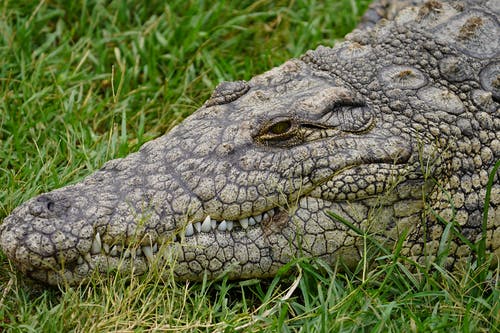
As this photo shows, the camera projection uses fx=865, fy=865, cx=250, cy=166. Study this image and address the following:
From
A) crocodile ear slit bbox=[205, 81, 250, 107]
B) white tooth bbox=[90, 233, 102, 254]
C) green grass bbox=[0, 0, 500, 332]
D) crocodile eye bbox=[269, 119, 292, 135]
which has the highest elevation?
crocodile ear slit bbox=[205, 81, 250, 107]

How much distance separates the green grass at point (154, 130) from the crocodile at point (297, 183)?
15 centimetres

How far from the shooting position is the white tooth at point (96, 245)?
4168 mm

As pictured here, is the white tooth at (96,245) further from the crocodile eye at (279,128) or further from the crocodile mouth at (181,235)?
the crocodile eye at (279,128)

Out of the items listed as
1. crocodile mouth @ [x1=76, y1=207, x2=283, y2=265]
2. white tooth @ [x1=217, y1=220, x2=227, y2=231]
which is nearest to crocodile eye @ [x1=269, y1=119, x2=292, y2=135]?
crocodile mouth @ [x1=76, y1=207, x2=283, y2=265]

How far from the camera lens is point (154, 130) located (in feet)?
19.6

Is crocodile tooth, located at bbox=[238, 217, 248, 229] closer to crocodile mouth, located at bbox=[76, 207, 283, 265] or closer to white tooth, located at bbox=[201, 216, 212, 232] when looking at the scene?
crocodile mouth, located at bbox=[76, 207, 283, 265]

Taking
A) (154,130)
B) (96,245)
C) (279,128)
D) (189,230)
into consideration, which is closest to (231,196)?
(189,230)

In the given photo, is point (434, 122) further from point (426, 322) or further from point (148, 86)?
point (148, 86)

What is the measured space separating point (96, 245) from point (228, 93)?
1.22m

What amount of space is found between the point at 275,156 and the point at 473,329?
4.20ft

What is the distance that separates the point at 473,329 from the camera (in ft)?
13.1

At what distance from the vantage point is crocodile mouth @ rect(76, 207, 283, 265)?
419 cm

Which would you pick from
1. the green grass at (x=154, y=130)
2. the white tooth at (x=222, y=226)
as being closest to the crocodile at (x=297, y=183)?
the white tooth at (x=222, y=226)

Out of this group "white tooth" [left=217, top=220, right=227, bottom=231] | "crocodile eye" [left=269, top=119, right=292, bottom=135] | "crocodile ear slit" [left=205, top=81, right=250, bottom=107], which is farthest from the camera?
"crocodile ear slit" [left=205, top=81, right=250, bottom=107]
